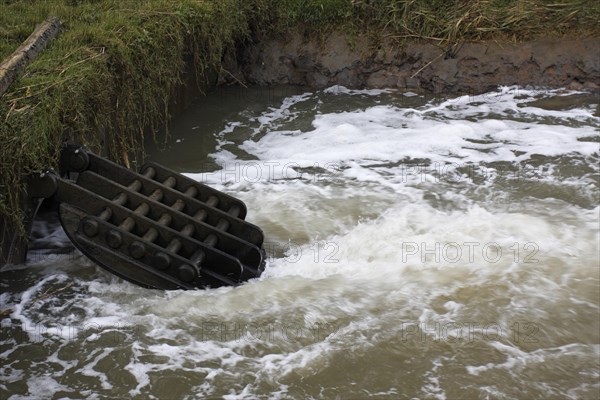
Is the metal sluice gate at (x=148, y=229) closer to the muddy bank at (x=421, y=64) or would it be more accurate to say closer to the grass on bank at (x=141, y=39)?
the grass on bank at (x=141, y=39)

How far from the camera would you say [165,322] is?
3758 millimetres

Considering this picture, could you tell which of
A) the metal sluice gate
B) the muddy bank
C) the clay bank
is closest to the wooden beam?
the clay bank

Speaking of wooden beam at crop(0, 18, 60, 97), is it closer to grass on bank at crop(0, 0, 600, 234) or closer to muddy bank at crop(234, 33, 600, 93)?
grass on bank at crop(0, 0, 600, 234)

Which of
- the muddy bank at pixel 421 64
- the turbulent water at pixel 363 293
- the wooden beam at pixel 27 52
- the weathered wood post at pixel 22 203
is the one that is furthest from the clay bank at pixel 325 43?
the turbulent water at pixel 363 293

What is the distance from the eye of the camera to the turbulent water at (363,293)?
3.37 metres

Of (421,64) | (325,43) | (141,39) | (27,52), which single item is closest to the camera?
(27,52)

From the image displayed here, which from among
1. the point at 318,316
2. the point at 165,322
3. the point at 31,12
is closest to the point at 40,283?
the point at 165,322

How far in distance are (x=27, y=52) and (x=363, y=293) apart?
2592 mm

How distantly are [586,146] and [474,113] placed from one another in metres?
1.10

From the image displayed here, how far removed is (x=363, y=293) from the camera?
3.97m

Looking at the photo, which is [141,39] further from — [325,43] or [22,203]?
[325,43]

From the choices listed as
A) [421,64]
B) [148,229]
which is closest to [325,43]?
[421,64]

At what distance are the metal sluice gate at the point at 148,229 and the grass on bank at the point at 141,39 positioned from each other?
23 cm

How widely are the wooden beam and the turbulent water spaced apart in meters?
0.93
